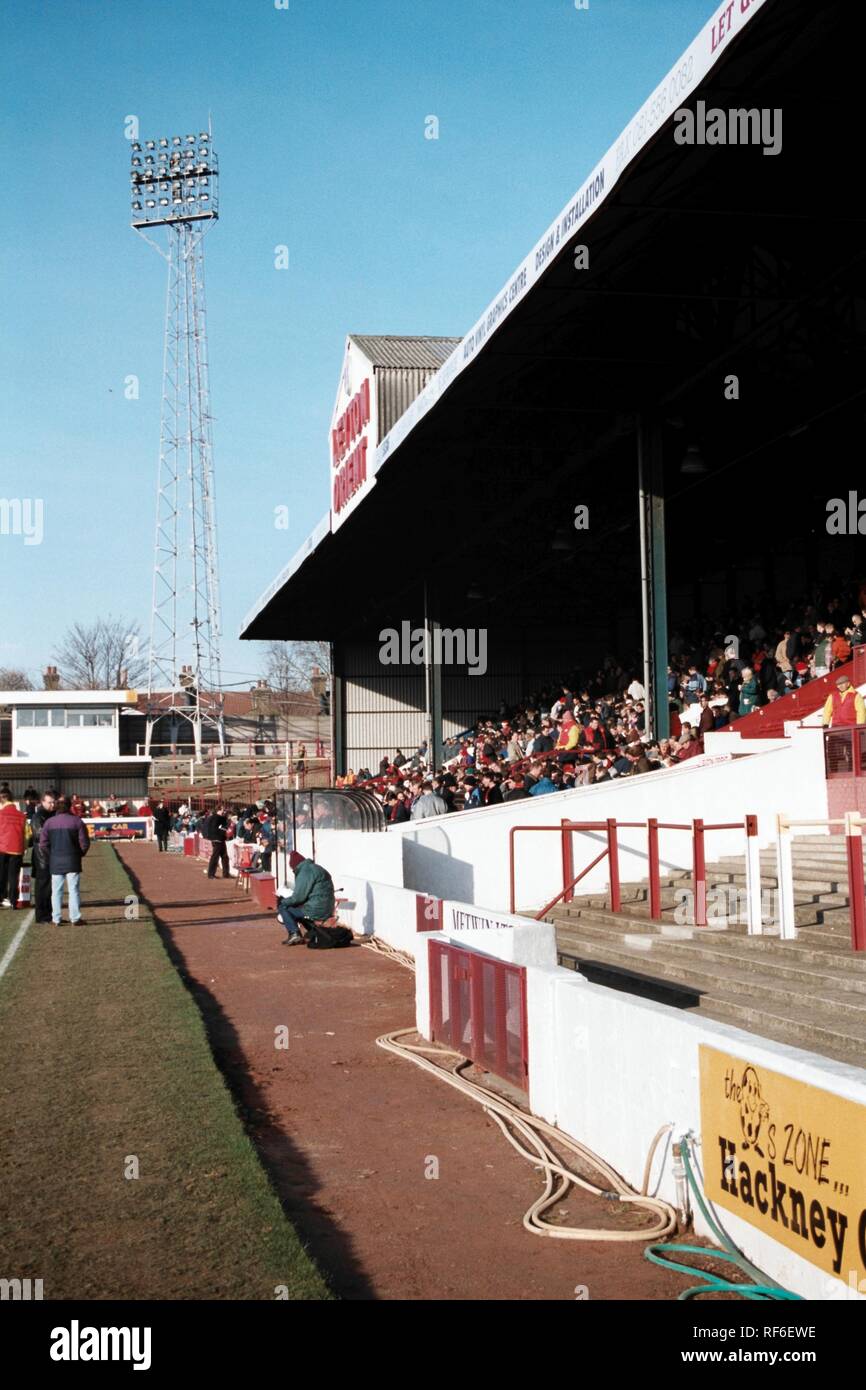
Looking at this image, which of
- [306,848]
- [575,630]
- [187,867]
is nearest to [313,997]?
[306,848]

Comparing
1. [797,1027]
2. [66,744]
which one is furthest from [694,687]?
[66,744]

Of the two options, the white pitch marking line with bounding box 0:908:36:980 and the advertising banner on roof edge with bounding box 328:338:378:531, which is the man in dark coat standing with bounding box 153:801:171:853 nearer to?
the advertising banner on roof edge with bounding box 328:338:378:531

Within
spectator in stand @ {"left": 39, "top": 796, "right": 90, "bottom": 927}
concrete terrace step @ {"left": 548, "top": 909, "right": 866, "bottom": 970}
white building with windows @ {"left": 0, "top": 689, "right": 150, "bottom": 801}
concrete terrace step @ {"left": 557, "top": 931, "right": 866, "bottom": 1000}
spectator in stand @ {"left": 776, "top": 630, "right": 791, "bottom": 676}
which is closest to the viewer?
concrete terrace step @ {"left": 557, "top": 931, "right": 866, "bottom": 1000}

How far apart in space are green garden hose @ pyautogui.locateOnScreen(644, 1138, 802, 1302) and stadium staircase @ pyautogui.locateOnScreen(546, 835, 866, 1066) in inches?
82.2

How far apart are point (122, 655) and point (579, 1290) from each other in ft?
371

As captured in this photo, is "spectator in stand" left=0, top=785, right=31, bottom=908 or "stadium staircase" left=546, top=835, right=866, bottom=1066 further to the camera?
"spectator in stand" left=0, top=785, right=31, bottom=908

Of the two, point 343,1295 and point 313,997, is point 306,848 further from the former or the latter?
point 343,1295

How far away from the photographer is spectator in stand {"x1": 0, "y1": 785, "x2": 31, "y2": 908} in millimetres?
20234

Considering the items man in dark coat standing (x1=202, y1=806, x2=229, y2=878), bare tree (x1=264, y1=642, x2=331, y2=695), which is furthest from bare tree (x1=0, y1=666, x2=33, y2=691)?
man in dark coat standing (x1=202, y1=806, x2=229, y2=878)

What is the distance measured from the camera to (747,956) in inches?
488

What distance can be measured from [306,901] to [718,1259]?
12916mm

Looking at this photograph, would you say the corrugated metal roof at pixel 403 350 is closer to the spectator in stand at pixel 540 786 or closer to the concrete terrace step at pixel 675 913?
the spectator in stand at pixel 540 786

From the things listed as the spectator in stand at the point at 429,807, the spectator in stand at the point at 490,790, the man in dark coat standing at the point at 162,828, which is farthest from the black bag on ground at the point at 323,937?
the man in dark coat standing at the point at 162,828

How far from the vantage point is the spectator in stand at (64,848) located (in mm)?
18859
